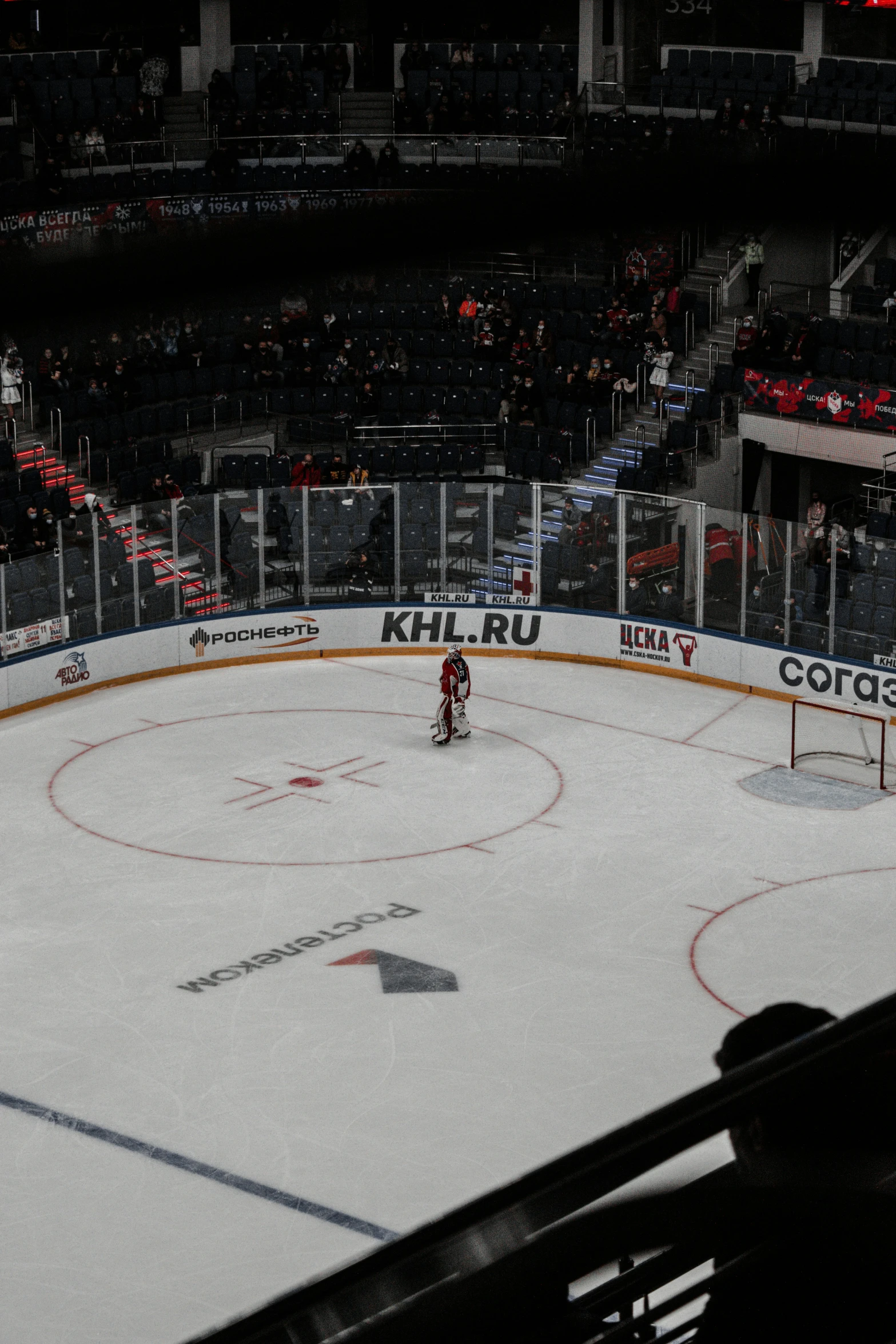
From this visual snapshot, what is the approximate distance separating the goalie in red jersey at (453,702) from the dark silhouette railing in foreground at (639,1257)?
20406 mm

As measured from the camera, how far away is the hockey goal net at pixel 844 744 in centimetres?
2172

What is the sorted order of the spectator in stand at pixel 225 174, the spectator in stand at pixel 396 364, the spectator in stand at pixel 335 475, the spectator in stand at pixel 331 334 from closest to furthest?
the spectator in stand at pixel 225 174 < the spectator in stand at pixel 335 475 < the spectator in stand at pixel 396 364 < the spectator in stand at pixel 331 334

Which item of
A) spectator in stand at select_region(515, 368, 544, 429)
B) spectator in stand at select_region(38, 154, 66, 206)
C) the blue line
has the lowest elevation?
the blue line

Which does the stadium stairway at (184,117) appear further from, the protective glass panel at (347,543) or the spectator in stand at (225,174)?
the spectator in stand at (225,174)

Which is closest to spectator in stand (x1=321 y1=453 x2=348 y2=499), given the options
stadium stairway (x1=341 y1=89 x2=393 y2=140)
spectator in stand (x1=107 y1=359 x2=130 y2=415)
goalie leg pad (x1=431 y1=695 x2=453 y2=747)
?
spectator in stand (x1=107 y1=359 x2=130 y2=415)

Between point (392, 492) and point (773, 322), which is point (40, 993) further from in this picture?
point (773, 322)

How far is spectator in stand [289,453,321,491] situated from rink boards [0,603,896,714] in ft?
9.65

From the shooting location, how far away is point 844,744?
22859 mm

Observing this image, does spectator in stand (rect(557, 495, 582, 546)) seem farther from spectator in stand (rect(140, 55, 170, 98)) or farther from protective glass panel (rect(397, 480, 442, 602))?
spectator in stand (rect(140, 55, 170, 98))

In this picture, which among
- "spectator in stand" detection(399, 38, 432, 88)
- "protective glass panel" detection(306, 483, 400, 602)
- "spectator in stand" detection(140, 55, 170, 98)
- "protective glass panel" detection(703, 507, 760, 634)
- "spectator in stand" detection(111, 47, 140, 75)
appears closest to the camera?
"protective glass panel" detection(703, 507, 760, 634)

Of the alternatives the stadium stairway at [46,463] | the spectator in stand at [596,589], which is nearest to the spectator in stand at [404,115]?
the stadium stairway at [46,463]

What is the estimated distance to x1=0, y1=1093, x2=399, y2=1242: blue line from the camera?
11711 mm

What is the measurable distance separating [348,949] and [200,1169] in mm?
4250

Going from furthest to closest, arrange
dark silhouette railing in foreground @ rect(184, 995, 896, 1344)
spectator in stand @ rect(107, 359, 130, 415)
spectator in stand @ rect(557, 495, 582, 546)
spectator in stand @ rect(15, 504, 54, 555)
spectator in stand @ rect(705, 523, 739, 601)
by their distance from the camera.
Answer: spectator in stand @ rect(107, 359, 130, 415) < spectator in stand @ rect(557, 495, 582, 546) < spectator in stand @ rect(15, 504, 54, 555) < spectator in stand @ rect(705, 523, 739, 601) < dark silhouette railing in foreground @ rect(184, 995, 896, 1344)
